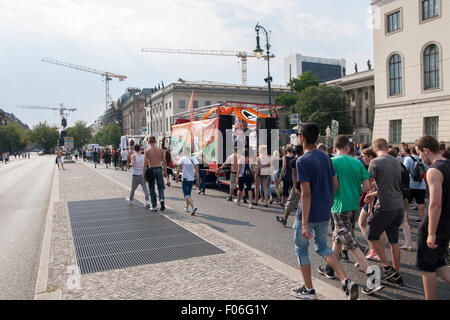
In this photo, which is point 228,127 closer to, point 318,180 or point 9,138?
point 318,180

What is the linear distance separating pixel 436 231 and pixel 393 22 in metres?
33.3

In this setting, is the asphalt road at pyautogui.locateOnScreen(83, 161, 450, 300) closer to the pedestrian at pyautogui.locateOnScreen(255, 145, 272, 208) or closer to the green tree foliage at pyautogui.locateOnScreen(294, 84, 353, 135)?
the pedestrian at pyautogui.locateOnScreen(255, 145, 272, 208)

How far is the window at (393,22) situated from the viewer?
31141 mm

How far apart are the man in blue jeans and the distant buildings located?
523ft

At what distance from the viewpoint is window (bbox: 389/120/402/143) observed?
33.1 metres

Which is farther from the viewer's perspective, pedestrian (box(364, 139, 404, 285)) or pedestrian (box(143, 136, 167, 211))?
pedestrian (box(143, 136, 167, 211))

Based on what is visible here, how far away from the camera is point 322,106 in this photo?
5834 centimetres

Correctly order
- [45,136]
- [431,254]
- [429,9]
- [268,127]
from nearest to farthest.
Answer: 1. [431,254]
2. [268,127]
3. [429,9]
4. [45,136]

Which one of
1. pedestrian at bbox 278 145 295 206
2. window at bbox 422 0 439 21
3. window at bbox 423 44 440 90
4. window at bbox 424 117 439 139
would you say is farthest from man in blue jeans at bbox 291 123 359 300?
window at bbox 422 0 439 21

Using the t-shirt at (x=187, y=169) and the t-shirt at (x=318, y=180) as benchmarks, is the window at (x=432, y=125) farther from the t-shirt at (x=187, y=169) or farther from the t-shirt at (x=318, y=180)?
the t-shirt at (x=318, y=180)

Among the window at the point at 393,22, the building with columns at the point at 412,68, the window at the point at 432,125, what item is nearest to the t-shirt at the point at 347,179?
the building with columns at the point at 412,68

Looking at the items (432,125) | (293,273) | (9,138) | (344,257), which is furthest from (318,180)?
(9,138)

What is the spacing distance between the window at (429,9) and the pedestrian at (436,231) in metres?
30.4
